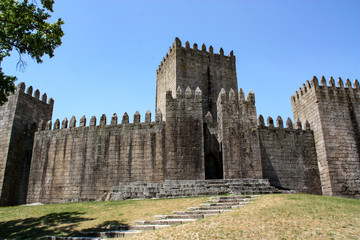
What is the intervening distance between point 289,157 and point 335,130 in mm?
3291

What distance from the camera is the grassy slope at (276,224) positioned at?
7.52m

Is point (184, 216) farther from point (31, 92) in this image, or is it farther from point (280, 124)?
point (31, 92)

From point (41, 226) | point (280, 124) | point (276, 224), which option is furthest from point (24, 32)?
point (280, 124)

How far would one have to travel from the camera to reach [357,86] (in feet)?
67.3

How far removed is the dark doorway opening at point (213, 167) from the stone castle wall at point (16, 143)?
10615 millimetres

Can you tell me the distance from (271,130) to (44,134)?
13310mm

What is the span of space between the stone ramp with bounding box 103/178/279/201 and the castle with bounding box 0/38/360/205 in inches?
32.6

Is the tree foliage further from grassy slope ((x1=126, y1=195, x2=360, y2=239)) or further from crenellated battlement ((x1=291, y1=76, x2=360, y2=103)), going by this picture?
crenellated battlement ((x1=291, y1=76, x2=360, y2=103))

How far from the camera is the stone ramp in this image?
13.7 meters

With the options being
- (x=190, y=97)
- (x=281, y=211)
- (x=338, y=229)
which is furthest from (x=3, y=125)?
(x=338, y=229)

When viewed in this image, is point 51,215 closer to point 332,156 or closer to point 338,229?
point 338,229

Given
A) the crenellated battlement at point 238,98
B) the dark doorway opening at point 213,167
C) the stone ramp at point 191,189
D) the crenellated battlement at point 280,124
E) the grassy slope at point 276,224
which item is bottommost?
the grassy slope at point 276,224

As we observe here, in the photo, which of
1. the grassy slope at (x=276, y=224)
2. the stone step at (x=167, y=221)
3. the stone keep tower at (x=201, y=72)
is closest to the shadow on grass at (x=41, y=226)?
the stone step at (x=167, y=221)

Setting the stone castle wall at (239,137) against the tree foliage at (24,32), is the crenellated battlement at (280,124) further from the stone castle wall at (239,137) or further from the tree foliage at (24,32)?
the tree foliage at (24,32)
